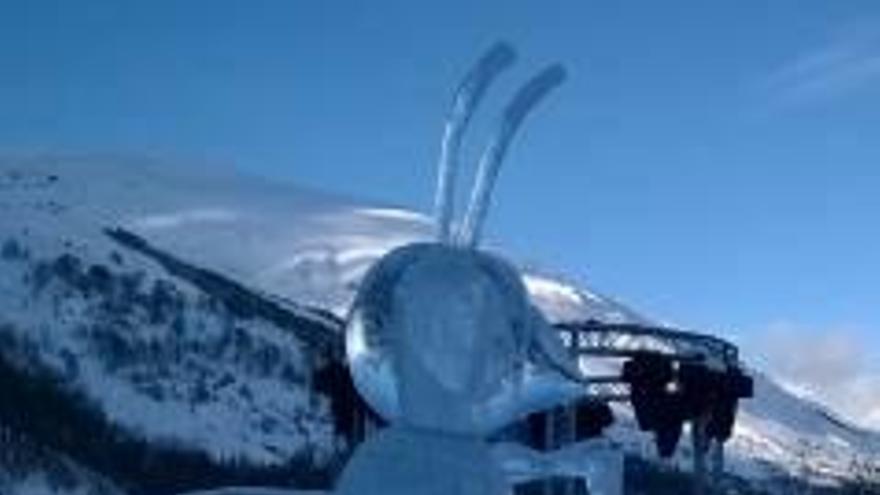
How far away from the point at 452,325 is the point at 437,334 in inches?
2.8

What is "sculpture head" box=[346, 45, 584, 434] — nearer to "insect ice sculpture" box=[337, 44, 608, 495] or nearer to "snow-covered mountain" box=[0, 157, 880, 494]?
"insect ice sculpture" box=[337, 44, 608, 495]

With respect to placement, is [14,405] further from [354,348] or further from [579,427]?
[354,348]

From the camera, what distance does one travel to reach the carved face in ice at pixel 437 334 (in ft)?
22.2

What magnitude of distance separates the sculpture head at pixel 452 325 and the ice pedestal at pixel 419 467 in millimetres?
74

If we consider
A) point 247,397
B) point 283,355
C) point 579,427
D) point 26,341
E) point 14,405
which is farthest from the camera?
point 283,355

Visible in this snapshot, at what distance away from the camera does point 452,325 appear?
6.93 meters

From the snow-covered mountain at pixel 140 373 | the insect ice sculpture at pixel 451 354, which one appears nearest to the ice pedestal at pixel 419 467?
the insect ice sculpture at pixel 451 354

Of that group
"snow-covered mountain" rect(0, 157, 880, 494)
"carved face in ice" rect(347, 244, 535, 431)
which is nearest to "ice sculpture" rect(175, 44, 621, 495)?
"carved face in ice" rect(347, 244, 535, 431)

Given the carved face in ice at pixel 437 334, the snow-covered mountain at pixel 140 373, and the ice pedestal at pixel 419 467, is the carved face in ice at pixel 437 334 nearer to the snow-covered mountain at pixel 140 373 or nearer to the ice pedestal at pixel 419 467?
the ice pedestal at pixel 419 467

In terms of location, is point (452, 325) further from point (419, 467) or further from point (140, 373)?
point (140, 373)

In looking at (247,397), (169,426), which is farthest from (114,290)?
(169,426)

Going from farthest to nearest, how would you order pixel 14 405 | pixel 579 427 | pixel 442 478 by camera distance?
pixel 14 405 → pixel 579 427 → pixel 442 478

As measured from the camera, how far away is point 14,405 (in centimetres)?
10938

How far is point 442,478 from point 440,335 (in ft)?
1.78
